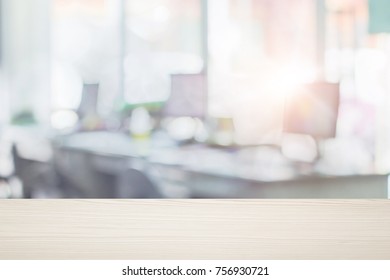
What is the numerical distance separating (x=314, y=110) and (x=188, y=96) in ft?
0.82

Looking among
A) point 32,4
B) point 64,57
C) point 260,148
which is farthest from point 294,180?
point 32,4

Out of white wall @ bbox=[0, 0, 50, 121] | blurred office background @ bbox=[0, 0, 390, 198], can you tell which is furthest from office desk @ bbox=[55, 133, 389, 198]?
white wall @ bbox=[0, 0, 50, 121]

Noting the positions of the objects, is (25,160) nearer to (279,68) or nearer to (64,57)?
(64,57)

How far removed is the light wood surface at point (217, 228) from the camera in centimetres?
137

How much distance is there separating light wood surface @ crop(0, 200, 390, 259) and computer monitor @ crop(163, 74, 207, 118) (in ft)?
0.58

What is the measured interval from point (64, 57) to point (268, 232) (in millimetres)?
530

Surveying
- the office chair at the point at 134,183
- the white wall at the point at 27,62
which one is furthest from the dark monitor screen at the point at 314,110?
the white wall at the point at 27,62

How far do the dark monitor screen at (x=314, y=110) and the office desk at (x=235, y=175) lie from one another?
7 centimetres

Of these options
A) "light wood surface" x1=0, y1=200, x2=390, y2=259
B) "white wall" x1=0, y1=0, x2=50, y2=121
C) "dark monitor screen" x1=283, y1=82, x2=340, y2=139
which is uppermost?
"white wall" x1=0, y1=0, x2=50, y2=121

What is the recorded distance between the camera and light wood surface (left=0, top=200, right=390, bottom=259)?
1365 mm

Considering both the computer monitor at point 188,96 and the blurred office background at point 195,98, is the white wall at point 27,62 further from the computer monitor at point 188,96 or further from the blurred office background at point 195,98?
the computer monitor at point 188,96

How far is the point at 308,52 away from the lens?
1364 millimetres

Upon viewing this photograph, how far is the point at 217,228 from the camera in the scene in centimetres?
137

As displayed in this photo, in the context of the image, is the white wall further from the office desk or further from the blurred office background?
the office desk
